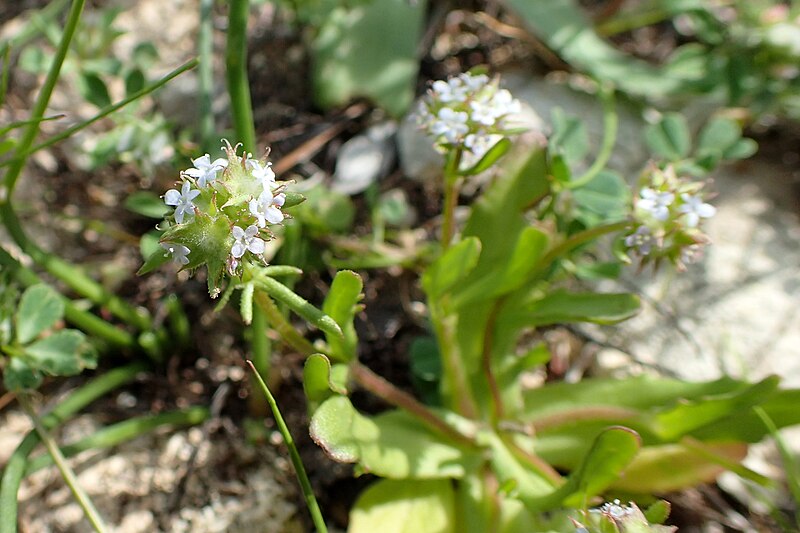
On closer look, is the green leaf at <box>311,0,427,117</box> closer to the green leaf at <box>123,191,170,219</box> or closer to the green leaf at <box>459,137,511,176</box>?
the green leaf at <box>123,191,170,219</box>

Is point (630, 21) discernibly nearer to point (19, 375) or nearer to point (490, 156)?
point (490, 156)

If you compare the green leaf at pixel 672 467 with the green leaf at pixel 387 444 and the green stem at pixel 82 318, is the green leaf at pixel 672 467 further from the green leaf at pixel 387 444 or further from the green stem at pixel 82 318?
the green stem at pixel 82 318

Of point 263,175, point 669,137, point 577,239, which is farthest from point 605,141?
point 263,175

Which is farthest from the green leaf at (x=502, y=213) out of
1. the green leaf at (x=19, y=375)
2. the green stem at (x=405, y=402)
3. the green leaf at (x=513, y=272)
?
the green leaf at (x=19, y=375)

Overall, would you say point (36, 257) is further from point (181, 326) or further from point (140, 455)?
point (140, 455)

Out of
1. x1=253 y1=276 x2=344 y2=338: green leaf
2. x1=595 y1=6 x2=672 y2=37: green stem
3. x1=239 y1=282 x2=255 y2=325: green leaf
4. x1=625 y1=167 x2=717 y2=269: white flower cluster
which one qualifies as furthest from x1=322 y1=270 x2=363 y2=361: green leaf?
x1=595 y1=6 x2=672 y2=37: green stem

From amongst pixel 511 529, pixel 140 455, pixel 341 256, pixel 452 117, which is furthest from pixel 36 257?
pixel 511 529
